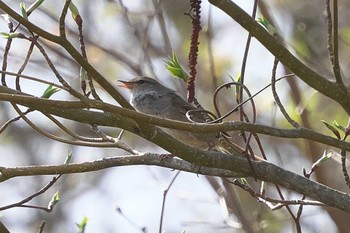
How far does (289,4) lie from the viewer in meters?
7.84

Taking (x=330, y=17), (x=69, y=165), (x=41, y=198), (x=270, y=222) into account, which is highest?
(x=41, y=198)

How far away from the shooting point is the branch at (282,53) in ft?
8.79

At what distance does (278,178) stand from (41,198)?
6.04 m

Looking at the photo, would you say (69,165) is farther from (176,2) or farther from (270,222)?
(176,2)

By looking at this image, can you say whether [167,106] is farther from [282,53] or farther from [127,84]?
[282,53]

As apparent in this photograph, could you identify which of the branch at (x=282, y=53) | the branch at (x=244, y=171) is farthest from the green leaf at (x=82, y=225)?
the branch at (x=282, y=53)

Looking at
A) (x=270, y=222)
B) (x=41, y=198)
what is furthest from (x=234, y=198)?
(x=41, y=198)

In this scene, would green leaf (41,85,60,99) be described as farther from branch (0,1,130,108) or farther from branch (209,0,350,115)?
branch (209,0,350,115)

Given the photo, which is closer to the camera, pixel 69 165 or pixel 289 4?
pixel 69 165

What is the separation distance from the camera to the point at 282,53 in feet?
9.05

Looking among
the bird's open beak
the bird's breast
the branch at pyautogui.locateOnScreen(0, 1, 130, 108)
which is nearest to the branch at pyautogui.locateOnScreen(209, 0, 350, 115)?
the branch at pyautogui.locateOnScreen(0, 1, 130, 108)

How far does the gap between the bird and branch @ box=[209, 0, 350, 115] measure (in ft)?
6.13

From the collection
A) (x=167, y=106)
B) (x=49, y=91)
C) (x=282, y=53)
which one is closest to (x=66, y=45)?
(x=49, y=91)

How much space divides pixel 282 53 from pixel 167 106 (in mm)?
2334
